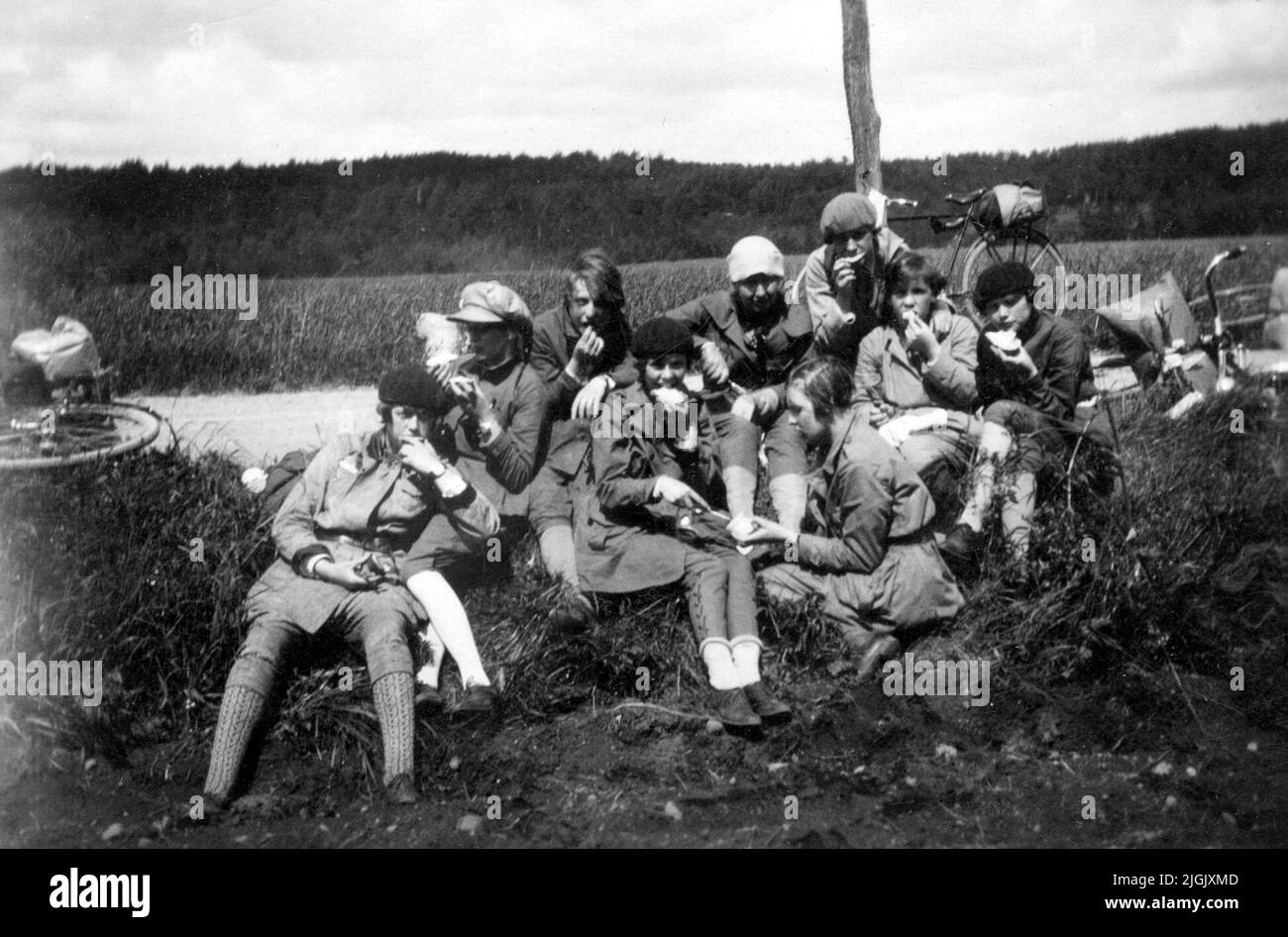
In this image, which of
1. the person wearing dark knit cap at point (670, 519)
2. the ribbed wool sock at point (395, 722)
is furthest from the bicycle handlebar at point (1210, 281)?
the ribbed wool sock at point (395, 722)

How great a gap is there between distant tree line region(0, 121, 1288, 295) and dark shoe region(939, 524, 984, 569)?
1.80m

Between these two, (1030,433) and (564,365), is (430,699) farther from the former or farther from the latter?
(1030,433)

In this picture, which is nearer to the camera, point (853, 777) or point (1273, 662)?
point (853, 777)

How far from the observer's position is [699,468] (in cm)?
514

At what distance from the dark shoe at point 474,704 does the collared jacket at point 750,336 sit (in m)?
1.96

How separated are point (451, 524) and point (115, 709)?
1.57 metres

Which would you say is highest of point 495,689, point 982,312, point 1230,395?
point 982,312

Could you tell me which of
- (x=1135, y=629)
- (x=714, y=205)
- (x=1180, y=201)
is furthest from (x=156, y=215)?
(x=1180, y=201)

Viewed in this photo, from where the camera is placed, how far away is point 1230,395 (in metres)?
5.95

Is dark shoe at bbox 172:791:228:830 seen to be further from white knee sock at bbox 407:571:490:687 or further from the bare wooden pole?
the bare wooden pole

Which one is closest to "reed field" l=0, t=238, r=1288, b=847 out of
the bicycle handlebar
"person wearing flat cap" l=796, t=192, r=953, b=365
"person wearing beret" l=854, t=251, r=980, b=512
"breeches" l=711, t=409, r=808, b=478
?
"person wearing beret" l=854, t=251, r=980, b=512

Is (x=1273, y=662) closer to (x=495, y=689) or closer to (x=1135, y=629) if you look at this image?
(x=1135, y=629)

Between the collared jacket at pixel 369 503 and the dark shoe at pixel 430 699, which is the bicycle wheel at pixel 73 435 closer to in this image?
the collared jacket at pixel 369 503

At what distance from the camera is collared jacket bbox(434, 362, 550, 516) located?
5.24 metres
